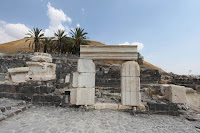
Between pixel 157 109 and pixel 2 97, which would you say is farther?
pixel 2 97

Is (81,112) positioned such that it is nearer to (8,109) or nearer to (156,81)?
(8,109)

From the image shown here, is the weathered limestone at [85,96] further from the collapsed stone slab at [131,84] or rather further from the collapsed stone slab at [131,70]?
the collapsed stone slab at [131,70]

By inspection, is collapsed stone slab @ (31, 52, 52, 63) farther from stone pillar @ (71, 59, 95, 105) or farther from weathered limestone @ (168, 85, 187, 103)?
weathered limestone @ (168, 85, 187, 103)

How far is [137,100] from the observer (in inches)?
141

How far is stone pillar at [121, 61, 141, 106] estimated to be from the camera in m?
3.62

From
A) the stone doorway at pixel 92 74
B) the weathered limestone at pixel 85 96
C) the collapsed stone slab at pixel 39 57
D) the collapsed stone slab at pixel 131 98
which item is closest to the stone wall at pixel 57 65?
the collapsed stone slab at pixel 39 57

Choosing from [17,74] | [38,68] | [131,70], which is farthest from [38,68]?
[131,70]

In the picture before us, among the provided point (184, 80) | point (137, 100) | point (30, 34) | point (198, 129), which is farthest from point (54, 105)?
point (30, 34)

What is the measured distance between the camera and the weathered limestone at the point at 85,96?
368 cm

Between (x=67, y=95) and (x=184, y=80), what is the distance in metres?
9.79

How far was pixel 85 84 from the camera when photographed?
12.2 feet

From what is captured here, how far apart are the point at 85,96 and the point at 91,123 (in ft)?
3.72

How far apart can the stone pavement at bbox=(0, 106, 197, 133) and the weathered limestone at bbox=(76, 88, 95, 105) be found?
39cm

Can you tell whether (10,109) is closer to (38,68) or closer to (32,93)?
(32,93)
